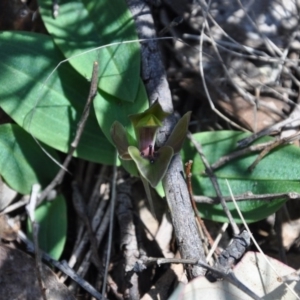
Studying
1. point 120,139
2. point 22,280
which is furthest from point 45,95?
point 22,280

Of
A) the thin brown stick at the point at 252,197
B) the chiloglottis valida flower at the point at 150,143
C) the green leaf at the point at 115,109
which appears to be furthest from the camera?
the green leaf at the point at 115,109

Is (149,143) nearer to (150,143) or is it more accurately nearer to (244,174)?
(150,143)

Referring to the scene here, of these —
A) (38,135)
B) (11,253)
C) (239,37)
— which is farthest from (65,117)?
(239,37)

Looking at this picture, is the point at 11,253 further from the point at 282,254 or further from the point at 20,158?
the point at 282,254

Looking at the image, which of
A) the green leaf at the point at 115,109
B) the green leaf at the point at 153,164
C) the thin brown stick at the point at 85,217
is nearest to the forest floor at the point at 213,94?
the thin brown stick at the point at 85,217

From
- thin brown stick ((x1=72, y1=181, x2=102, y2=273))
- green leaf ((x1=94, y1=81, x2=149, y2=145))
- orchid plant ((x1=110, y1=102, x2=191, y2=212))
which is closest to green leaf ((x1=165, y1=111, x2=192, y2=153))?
orchid plant ((x1=110, y1=102, x2=191, y2=212))

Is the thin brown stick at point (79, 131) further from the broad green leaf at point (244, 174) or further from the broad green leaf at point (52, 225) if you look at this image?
the broad green leaf at point (244, 174)
